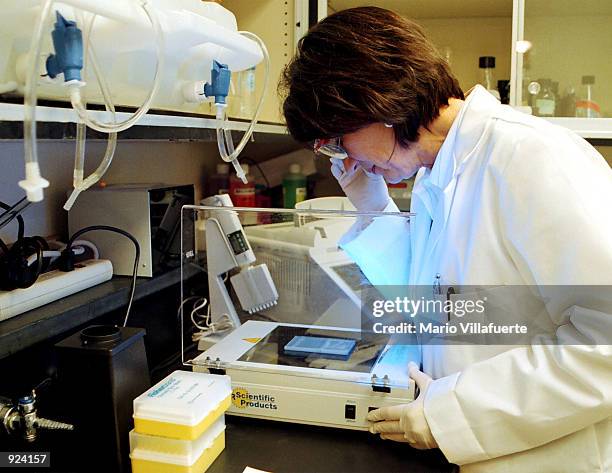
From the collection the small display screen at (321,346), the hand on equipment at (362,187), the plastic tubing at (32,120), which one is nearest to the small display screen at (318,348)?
the small display screen at (321,346)

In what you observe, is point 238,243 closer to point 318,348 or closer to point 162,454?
point 318,348

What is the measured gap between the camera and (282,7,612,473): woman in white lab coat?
0.96 m

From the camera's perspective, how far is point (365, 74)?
1109 millimetres

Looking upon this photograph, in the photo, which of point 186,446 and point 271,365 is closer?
point 186,446

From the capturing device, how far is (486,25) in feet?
7.28

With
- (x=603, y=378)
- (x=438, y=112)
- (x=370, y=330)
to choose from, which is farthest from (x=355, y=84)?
(x=603, y=378)

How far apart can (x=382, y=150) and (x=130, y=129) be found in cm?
50

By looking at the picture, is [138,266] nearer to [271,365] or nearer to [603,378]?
[271,365]

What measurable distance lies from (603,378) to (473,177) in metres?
0.41

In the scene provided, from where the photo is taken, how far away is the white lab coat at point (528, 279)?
96 cm

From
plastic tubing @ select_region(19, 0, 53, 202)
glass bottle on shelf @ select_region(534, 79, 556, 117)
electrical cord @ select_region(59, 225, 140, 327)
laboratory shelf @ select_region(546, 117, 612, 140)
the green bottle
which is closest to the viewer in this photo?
plastic tubing @ select_region(19, 0, 53, 202)

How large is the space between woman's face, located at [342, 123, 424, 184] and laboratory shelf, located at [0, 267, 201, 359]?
0.59 m

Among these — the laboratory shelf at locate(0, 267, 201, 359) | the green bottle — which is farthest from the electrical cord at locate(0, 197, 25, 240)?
the green bottle

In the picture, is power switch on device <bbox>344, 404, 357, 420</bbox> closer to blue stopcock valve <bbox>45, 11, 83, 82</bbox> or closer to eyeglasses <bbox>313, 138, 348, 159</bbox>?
eyeglasses <bbox>313, 138, 348, 159</bbox>
